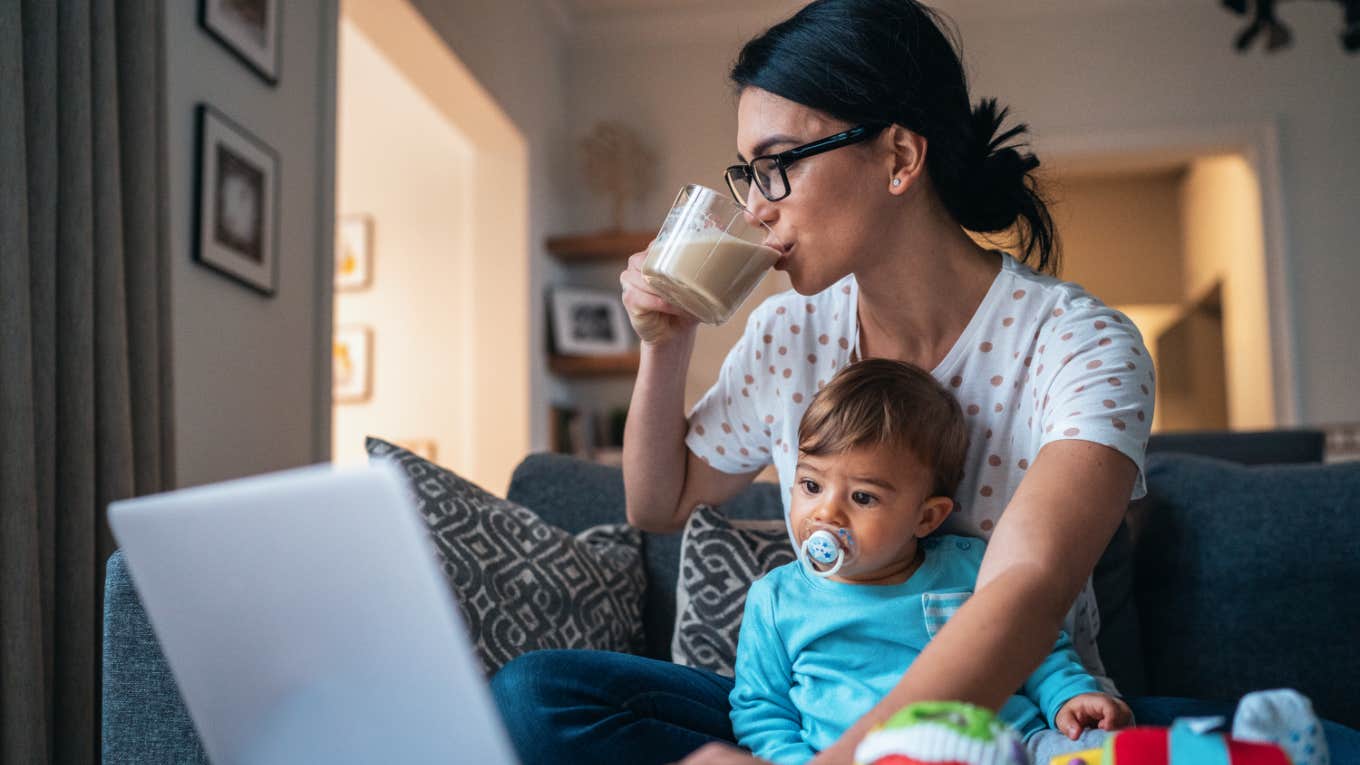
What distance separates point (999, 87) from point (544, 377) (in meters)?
2.58

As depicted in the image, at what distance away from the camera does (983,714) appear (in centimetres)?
73

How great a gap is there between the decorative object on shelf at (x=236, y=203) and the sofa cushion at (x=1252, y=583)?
79.5 inches

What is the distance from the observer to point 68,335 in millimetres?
1796

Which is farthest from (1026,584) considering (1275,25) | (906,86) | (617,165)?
(617,165)

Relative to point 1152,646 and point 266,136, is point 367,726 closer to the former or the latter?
point 1152,646

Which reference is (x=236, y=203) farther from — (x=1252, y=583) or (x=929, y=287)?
(x=1252, y=583)

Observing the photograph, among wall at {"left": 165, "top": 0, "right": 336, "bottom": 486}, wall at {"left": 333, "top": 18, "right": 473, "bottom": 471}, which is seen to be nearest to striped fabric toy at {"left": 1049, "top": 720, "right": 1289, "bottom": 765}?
wall at {"left": 165, "top": 0, "right": 336, "bottom": 486}

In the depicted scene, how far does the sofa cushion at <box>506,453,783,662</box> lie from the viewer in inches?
76.4

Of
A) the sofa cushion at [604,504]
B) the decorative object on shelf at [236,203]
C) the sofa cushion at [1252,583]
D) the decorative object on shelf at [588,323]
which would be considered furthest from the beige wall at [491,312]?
the sofa cushion at [1252,583]

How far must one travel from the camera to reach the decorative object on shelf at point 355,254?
18.2 ft

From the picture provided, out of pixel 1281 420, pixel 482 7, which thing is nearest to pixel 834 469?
pixel 482 7

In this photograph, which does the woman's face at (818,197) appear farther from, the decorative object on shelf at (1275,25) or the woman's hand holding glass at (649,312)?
the decorative object on shelf at (1275,25)

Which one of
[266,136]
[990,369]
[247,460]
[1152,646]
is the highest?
[266,136]

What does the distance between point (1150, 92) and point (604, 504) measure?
171 inches
